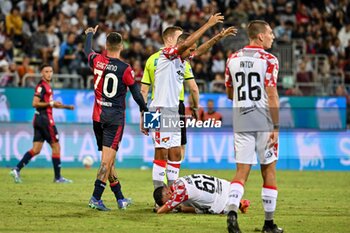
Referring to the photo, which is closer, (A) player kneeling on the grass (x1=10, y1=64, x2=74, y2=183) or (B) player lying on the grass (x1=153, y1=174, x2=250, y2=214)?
(B) player lying on the grass (x1=153, y1=174, x2=250, y2=214)

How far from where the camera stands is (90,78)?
26531 mm

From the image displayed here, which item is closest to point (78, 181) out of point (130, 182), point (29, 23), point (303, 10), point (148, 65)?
point (130, 182)

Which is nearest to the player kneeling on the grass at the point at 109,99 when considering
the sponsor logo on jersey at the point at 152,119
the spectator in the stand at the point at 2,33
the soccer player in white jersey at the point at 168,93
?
the sponsor logo on jersey at the point at 152,119

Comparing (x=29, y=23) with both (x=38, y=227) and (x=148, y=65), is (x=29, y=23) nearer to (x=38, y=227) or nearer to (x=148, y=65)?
(x=148, y=65)

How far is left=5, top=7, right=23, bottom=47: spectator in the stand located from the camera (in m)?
28.0

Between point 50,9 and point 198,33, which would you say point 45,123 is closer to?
point 198,33

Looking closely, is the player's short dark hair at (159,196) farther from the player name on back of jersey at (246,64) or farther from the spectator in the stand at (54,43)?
the spectator in the stand at (54,43)

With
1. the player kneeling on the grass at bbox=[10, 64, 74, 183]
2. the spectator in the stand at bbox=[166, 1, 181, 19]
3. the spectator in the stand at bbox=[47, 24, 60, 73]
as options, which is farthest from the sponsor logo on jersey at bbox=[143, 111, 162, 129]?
the spectator in the stand at bbox=[166, 1, 181, 19]

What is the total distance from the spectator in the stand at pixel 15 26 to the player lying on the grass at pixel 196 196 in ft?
→ 54.0

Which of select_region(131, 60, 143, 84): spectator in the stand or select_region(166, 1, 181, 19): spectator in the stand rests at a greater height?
select_region(166, 1, 181, 19): spectator in the stand

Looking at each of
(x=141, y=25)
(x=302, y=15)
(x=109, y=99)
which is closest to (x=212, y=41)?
(x=109, y=99)

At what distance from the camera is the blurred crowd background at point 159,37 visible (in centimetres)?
2714

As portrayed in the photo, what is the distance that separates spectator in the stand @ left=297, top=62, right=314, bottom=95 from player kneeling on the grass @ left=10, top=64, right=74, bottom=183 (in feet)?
37.6

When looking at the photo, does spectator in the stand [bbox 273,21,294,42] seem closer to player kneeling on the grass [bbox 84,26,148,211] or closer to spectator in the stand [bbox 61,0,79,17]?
spectator in the stand [bbox 61,0,79,17]
